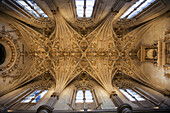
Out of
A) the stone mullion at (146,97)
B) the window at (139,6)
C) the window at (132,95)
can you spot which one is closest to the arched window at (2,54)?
the window at (132,95)

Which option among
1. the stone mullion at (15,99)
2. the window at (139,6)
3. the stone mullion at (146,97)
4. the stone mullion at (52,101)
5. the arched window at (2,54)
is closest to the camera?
the stone mullion at (52,101)

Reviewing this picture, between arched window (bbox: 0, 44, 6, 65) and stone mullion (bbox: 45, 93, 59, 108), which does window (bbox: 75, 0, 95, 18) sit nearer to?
stone mullion (bbox: 45, 93, 59, 108)

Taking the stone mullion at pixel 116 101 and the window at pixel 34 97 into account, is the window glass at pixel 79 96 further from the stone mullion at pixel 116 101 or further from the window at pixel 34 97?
the window at pixel 34 97

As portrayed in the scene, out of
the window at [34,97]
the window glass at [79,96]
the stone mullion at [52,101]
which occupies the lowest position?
the window glass at [79,96]

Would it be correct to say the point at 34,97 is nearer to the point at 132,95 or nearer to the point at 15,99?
the point at 15,99

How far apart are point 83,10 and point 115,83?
298 inches

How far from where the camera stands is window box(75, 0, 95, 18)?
723 centimetres

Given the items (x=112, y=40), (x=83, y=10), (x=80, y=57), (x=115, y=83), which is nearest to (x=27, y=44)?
(x=80, y=57)

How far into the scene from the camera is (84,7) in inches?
292

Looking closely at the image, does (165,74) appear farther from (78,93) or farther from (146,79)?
(78,93)

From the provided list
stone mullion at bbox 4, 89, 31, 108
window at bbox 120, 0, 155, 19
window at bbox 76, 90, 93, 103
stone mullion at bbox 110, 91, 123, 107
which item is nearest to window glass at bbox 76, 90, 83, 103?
window at bbox 76, 90, 93, 103

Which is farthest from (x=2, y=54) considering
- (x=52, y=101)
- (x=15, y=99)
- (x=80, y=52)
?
(x=80, y=52)

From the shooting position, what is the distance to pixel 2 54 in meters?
8.42

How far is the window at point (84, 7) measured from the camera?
23.7 feet
